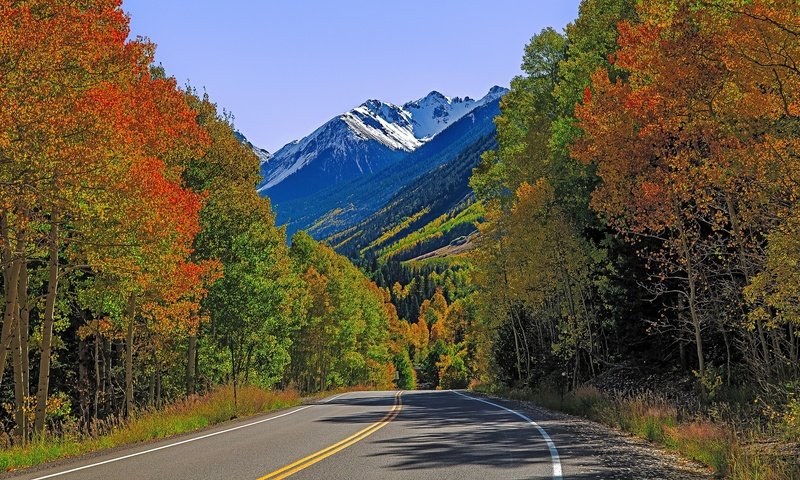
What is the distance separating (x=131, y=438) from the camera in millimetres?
16375

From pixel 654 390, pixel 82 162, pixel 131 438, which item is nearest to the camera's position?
pixel 82 162

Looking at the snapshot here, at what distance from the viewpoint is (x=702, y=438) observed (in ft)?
39.6

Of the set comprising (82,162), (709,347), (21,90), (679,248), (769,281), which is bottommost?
(709,347)

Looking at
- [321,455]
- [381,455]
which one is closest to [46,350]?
[321,455]

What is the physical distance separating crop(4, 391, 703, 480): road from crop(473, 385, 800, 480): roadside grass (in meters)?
0.65

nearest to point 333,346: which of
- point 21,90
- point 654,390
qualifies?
point 654,390

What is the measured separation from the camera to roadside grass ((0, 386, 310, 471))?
1352 cm

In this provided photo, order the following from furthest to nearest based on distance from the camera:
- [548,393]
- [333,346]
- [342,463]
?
[333,346], [548,393], [342,463]

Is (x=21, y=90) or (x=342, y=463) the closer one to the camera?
(x=342, y=463)

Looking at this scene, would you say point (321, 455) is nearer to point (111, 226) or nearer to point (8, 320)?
point (8, 320)

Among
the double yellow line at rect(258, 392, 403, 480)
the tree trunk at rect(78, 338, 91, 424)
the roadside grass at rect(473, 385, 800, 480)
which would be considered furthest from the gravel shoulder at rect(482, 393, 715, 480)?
the tree trunk at rect(78, 338, 91, 424)

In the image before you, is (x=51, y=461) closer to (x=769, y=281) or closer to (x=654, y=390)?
(x=769, y=281)

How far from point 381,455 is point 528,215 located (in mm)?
21176

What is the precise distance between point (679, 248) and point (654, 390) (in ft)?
20.7
